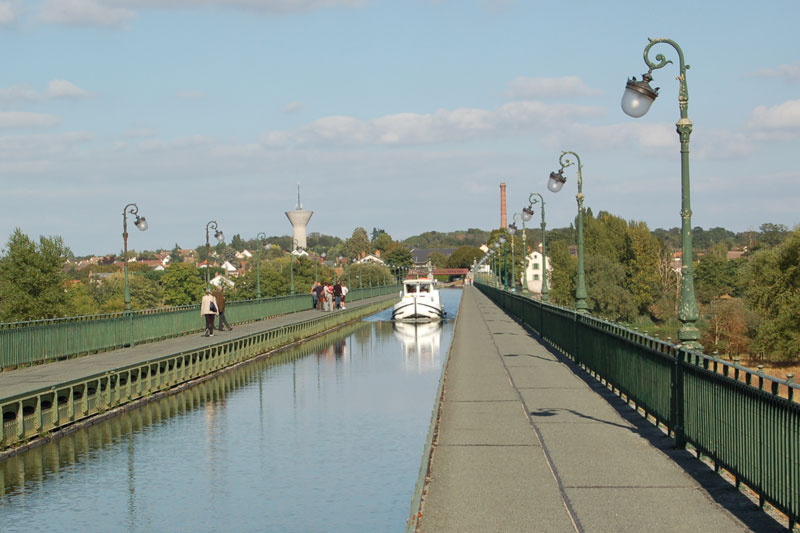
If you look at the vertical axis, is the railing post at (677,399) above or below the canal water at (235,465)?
above

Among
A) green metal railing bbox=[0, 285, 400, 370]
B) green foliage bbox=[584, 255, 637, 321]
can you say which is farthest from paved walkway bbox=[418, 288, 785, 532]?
green foliage bbox=[584, 255, 637, 321]

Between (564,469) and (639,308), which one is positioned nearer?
(564,469)

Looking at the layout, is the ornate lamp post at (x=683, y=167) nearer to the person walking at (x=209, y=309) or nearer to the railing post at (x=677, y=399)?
A: the railing post at (x=677, y=399)

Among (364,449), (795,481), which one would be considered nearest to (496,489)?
(795,481)

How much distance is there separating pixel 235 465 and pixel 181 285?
143 m

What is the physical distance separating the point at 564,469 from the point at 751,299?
91984 mm

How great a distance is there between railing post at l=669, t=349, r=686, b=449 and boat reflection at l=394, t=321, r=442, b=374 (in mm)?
21114

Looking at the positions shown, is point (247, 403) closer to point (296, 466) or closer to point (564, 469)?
point (296, 466)

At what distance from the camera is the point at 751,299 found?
3807 inches

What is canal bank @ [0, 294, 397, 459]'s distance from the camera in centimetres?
1711

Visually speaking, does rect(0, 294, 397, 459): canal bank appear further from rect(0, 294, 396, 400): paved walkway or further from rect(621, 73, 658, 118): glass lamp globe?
rect(621, 73, 658, 118): glass lamp globe

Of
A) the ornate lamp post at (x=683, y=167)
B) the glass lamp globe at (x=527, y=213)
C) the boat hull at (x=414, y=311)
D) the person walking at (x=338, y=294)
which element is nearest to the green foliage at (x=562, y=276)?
the boat hull at (x=414, y=311)

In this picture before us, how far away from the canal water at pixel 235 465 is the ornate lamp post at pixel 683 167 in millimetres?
4982

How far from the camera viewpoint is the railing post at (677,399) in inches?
503
